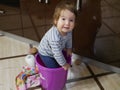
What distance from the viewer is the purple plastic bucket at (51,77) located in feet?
4.08

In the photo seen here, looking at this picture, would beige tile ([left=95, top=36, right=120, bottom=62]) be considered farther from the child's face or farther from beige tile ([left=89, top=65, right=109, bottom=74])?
the child's face

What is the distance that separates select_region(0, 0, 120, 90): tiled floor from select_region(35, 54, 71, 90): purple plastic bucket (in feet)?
0.44

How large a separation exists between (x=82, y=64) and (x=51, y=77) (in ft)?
1.51

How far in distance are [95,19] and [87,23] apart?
0.07 m

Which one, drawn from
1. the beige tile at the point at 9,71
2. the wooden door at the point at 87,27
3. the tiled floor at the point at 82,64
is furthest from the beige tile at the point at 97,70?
the beige tile at the point at 9,71

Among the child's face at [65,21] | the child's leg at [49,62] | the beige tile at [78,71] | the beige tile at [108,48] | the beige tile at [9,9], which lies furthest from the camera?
the beige tile at [9,9]

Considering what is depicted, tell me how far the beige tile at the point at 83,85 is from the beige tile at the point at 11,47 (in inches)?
22.0

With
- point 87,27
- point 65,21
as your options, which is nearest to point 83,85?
point 87,27

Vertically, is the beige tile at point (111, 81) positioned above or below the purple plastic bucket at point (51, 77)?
below

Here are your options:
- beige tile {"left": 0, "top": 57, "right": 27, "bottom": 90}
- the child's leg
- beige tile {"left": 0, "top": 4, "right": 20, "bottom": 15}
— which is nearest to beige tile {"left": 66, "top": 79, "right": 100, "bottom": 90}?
the child's leg

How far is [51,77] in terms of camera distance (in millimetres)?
1270

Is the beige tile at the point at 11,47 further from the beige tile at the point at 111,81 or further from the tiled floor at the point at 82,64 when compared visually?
the beige tile at the point at 111,81

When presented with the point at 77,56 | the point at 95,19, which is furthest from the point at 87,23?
the point at 77,56

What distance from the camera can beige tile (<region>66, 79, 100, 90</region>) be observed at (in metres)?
1.43
